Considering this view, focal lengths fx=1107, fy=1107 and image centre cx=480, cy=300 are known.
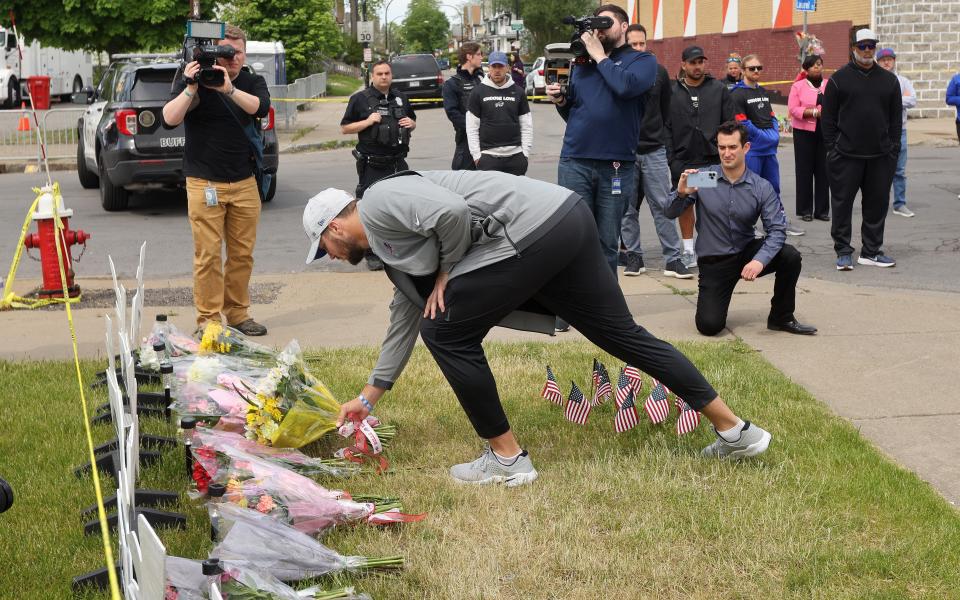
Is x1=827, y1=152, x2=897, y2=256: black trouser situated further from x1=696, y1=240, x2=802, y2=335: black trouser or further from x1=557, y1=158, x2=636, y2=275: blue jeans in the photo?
x1=557, y1=158, x2=636, y2=275: blue jeans

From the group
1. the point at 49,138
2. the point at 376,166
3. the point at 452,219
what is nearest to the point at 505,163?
the point at 376,166

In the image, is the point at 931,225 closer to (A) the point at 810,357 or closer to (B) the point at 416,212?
(A) the point at 810,357

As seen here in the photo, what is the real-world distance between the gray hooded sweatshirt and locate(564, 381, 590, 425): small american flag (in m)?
1.18

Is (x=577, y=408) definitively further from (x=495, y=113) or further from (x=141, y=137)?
(x=141, y=137)

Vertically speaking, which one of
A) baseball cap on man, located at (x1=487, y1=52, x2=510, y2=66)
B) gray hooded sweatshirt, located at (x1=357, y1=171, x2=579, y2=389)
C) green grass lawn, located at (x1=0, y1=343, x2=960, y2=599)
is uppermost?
baseball cap on man, located at (x1=487, y1=52, x2=510, y2=66)

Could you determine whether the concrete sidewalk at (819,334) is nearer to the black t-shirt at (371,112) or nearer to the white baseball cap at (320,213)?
the black t-shirt at (371,112)

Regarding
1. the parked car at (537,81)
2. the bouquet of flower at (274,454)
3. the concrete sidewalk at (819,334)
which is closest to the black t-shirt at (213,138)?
the concrete sidewalk at (819,334)

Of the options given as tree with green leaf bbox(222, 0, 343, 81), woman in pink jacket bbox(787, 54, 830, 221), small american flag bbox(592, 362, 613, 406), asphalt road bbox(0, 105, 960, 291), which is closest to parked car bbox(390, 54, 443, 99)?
tree with green leaf bbox(222, 0, 343, 81)

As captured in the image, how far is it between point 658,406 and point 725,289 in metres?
2.28

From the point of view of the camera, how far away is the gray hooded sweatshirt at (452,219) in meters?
4.21

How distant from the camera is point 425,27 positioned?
130 meters

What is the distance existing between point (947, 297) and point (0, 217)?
1083 cm

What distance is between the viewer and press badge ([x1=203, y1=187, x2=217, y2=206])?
7016 millimetres

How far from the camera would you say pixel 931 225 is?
11703mm
